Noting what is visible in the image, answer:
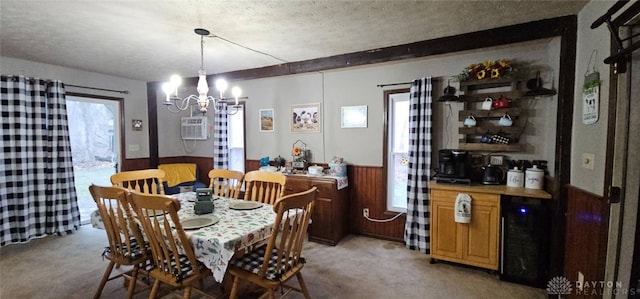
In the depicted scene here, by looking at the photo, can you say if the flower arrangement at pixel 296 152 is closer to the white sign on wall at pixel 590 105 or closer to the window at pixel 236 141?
the window at pixel 236 141

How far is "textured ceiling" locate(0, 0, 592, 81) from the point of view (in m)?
2.11

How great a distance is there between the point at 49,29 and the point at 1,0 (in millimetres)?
548

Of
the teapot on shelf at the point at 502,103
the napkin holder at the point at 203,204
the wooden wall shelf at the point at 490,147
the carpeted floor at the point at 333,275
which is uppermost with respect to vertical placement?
the teapot on shelf at the point at 502,103

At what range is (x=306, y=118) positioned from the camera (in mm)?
4207

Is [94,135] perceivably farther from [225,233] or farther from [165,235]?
[225,233]

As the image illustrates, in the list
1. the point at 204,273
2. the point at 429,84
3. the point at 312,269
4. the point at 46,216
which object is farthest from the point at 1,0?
the point at 429,84

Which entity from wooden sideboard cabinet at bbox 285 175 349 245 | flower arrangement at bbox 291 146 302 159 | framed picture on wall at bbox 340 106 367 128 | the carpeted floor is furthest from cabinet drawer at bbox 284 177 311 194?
framed picture on wall at bbox 340 106 367 128

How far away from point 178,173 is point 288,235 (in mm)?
3555

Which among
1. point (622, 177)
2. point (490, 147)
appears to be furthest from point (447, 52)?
point (622, 177)

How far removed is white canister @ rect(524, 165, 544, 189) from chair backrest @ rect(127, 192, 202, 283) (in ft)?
9.67

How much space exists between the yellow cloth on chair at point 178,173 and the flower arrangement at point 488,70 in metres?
4.27

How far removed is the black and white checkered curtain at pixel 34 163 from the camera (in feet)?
11.2

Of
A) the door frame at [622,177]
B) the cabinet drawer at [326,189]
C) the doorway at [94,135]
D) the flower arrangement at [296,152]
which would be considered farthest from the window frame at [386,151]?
the doorway at [94,135]

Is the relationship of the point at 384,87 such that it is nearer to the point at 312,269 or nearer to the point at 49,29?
the point at 312,269
